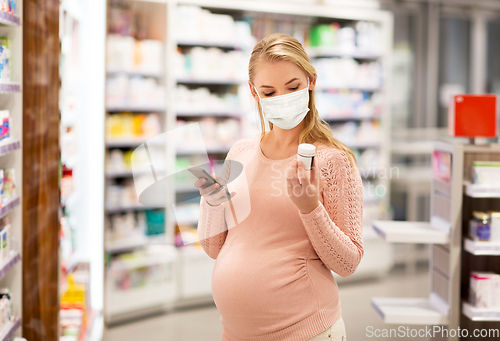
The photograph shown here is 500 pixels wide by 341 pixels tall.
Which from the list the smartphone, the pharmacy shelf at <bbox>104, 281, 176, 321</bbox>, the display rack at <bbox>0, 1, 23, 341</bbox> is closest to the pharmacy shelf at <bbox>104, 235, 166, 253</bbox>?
the pharmacy shelf at <bbox>104, 281, 176, 321</bbox>

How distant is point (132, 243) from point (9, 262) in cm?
231

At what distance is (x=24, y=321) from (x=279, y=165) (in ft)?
5.85

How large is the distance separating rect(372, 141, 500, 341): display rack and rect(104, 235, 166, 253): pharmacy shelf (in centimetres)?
229

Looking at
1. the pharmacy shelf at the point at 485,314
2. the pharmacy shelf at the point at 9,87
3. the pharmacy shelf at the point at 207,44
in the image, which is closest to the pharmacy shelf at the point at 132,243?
the pharmacy shelf at the point at 207,44

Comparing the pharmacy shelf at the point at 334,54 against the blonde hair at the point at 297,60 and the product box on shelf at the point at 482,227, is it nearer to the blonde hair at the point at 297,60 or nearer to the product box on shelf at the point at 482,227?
the product box on shelf at the point at 482,227

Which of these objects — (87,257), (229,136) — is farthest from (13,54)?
(229,136)

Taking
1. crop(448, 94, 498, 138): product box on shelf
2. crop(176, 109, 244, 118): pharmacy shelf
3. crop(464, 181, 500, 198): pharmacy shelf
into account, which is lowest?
crop(464, 181, 500, 198): pharmacy shelf

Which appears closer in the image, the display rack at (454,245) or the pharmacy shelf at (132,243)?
the display rack at (454,245)

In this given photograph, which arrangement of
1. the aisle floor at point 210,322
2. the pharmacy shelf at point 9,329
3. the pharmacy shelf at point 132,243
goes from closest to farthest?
the pharmacy shelf at point 9,329 < the aisle floor at point 210,322 < the pharmacy shelf at point 132,243

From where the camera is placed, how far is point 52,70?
238 cm

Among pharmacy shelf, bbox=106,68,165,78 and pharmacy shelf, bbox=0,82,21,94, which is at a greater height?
pharmacy shelf, bbox=106,68,165,78

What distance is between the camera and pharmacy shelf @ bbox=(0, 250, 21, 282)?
7.01 ft

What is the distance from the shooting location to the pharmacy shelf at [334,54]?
545 cm

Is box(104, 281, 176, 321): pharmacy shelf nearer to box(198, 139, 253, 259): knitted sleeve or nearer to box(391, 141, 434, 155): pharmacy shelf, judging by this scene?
box(198, 139, 253, 259): knitted sleeve
